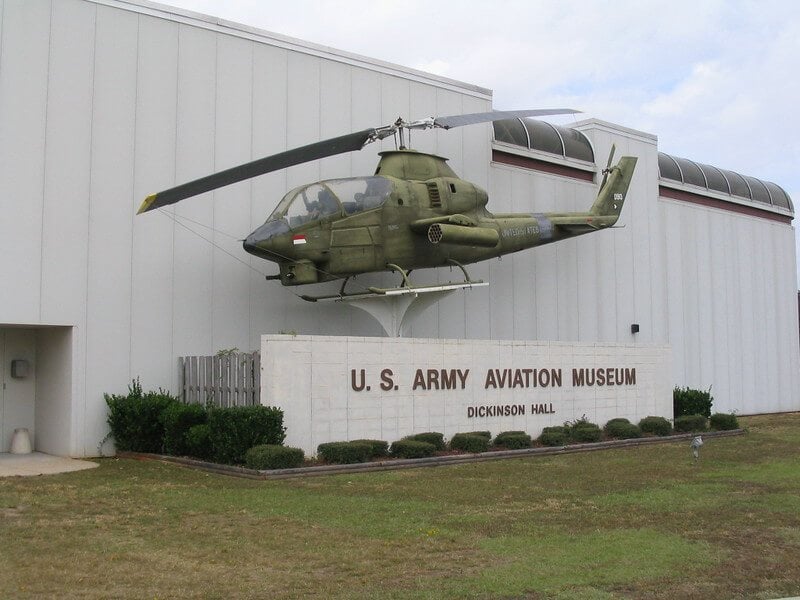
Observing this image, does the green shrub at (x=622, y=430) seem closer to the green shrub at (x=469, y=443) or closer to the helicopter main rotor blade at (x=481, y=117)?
the green shrub at (x=469, y=443)

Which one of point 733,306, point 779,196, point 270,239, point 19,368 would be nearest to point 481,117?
point 270,239

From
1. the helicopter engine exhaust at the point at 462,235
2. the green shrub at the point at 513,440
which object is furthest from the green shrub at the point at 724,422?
the helicopter engine exhaust at the point at 462,235

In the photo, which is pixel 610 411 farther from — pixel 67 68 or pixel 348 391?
pixel 67 68

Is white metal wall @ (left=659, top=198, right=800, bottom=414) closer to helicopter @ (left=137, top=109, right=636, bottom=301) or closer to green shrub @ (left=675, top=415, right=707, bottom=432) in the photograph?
green shrub @ (left=675, top=415, right=707, bottom=432)

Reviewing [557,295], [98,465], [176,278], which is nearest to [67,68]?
[176,278]

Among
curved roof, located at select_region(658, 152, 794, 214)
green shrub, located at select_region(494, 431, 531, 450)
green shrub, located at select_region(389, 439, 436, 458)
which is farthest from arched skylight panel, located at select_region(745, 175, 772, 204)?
green shrub, located at select_region(389, 439, 436, 458)

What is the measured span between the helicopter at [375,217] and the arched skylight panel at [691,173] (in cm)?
1456

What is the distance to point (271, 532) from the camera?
11023 millimetres

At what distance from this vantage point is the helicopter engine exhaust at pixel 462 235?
21.3 m

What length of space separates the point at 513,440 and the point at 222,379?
7.13 m

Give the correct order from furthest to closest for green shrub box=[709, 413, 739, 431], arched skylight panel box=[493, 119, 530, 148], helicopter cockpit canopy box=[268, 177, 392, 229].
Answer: arched skylight panel box=[493, 119, 530, 148] → green shrub box=[709, 413, 739, 431] → helicopter cockpit canopy box=[268, 177, 392, 229]

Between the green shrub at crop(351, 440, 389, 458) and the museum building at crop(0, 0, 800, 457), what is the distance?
5.43 m

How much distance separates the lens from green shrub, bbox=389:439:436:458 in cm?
1867

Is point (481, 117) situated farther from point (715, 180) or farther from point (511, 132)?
point (715, 180)
